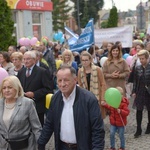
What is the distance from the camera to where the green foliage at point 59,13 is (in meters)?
53.9

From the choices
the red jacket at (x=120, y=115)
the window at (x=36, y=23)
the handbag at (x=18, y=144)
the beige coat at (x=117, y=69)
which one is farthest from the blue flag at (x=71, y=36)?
the handbag at (x=18, y=144)

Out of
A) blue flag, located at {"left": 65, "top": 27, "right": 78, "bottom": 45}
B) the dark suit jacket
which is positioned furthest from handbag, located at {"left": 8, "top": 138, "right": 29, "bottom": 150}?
blue flag, located at {"left": 65, "top": 27, "right": 78, "bottom": 45}

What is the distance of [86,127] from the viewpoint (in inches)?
132

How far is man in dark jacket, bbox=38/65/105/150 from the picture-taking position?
10.9ft

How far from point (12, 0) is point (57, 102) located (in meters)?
16.7

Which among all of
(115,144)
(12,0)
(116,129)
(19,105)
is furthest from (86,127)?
(12,0)

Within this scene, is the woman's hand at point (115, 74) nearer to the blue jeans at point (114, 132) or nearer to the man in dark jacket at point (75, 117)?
the blue jeans at point (114, 132)

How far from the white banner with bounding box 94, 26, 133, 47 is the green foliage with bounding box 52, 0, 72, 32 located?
41.0 m

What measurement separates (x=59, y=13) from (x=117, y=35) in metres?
45.2

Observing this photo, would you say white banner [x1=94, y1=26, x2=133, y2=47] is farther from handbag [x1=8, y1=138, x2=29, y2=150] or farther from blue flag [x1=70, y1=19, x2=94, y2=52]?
handbag [x1=8, y1=138, x2=29, y2=150]

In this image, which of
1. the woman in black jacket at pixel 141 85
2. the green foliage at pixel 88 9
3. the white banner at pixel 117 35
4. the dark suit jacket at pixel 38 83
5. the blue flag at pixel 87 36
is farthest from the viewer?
the green foliage at pixel 88 9

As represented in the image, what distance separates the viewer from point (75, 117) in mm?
3330

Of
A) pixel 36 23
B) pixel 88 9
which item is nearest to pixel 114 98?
pixel 36 23

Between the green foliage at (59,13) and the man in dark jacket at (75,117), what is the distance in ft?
163
